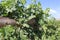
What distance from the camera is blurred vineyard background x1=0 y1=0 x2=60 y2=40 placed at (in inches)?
142

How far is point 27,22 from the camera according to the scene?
158 inches

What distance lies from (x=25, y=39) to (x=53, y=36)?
0.96 metres

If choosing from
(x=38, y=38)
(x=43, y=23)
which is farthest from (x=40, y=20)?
(x=38, y=38)

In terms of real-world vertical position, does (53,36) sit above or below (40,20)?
below

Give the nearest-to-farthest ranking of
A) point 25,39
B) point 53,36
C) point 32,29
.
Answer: point 25,39
point 32,29
point 53,36

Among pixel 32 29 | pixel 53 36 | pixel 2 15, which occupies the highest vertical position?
pixel 2 15

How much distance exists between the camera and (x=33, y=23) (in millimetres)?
4211

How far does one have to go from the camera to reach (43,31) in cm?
436

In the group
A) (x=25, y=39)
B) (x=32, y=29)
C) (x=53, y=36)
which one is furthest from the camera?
(x=53, y=36)

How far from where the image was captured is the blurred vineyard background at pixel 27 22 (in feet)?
11.9

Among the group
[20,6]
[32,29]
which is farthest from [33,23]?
[20,6]

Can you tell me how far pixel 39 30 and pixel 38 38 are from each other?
0.56 feet

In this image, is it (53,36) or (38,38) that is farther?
(53,36)

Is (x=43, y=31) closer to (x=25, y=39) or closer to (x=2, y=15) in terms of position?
(x=25, y=39)
